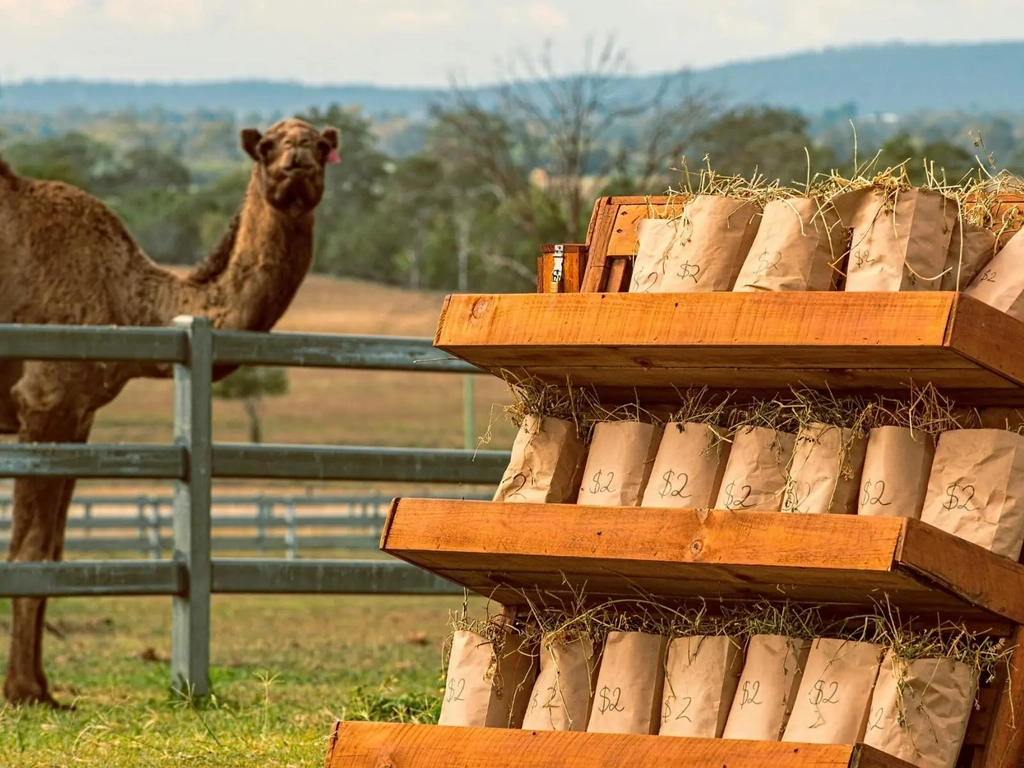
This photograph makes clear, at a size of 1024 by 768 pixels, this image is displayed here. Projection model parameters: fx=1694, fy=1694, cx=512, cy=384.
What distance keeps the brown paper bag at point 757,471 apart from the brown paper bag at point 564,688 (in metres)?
0.51

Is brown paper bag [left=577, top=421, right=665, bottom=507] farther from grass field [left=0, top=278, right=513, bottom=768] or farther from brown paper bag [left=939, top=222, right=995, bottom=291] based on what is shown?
grass field [left=0, top=278, right=513, bottom=768]

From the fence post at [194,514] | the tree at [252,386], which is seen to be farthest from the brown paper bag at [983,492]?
the tree at [252,386]

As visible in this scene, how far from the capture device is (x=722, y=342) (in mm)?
3805

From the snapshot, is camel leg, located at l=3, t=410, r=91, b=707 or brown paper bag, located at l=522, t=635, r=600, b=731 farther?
camel leg, located at l=3, t=410, r=91, b=707

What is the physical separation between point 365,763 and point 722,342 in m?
1.30

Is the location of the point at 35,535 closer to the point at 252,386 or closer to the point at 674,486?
the point at 674,486

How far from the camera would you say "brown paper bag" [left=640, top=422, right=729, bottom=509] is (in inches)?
159

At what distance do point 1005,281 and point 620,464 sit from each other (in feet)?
3.29

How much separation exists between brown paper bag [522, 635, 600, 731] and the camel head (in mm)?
5220

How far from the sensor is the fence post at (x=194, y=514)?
7.01 m

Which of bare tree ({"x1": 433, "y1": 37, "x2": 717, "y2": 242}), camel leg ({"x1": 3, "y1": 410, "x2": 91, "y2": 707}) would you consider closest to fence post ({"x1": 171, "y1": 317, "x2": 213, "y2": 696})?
camel leg ({"x1": 3, "y1": 410, "x2": 91, "y2": 707})

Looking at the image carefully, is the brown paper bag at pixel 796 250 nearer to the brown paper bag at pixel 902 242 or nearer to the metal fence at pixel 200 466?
the brown paper bag at pixel 902 242

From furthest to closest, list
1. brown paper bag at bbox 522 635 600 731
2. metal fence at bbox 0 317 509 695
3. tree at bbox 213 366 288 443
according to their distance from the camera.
A: 1. tree at bbox 213 366 288 443
2. metal fence at bbox 0 317 509 695
3. brown paper bag at bbox 522 635 600 731

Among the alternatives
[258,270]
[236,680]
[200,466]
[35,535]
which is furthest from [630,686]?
[258,270]
